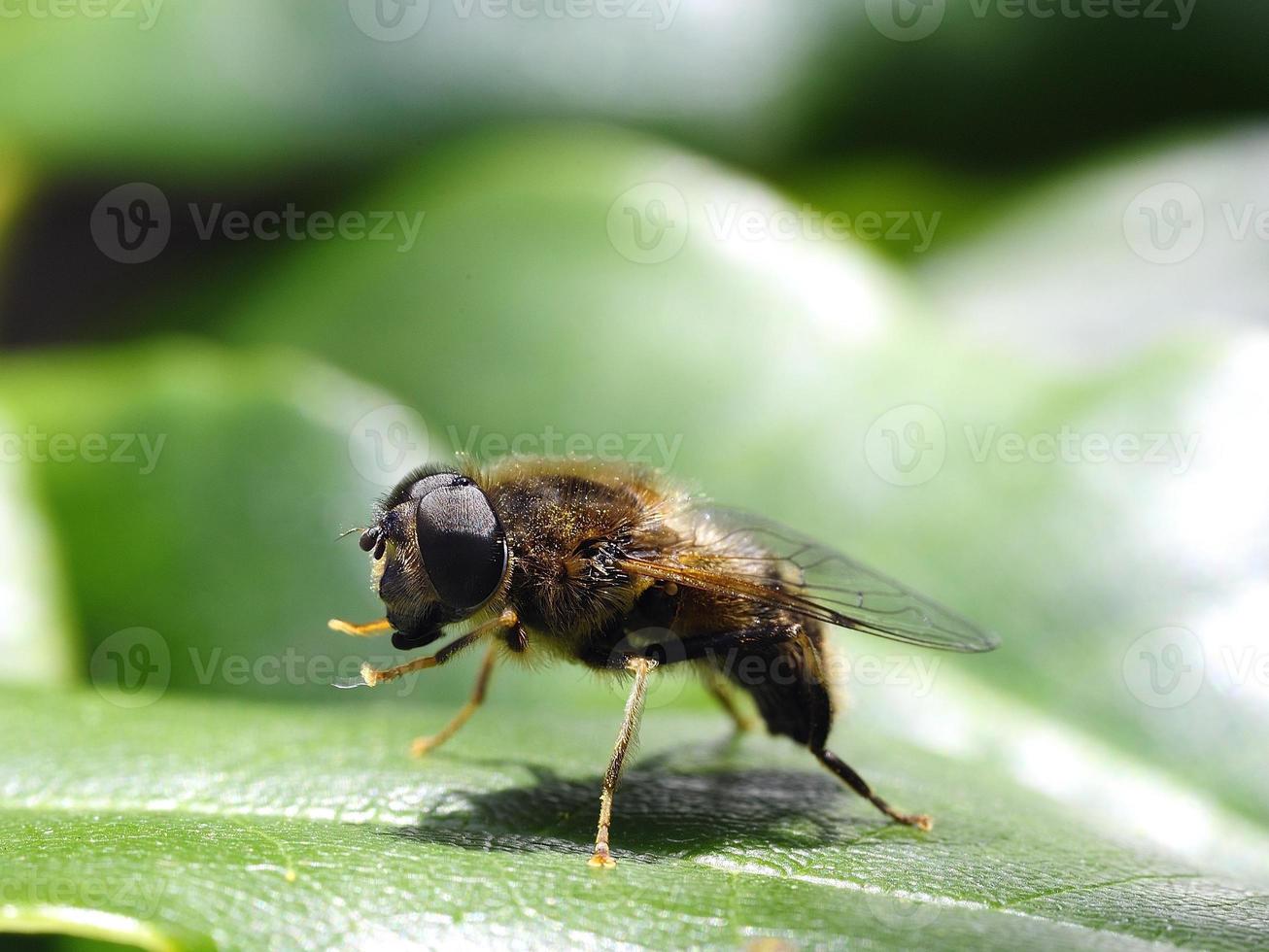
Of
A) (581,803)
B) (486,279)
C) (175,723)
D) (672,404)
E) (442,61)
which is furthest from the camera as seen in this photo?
(442,61)

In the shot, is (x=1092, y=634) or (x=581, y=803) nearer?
(x=581, y=803)

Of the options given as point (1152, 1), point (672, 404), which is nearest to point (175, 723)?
point (672, 404)

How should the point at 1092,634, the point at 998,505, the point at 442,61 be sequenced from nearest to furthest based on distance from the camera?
the point at 1092,634, the point at 998,505, the point at 442,61

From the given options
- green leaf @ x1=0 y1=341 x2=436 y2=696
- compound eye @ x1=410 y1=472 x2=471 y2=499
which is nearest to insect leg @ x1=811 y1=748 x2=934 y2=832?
compound eye @ x1=410 y1=472 x2=471 y2=499

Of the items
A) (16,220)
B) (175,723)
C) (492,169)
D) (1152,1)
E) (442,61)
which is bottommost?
(175,723)

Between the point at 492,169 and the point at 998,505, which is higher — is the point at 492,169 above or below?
above

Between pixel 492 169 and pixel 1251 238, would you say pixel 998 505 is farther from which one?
pixel 492 169

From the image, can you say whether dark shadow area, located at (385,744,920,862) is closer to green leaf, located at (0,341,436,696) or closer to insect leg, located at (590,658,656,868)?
insect leg, located at (590,658,656,868)
